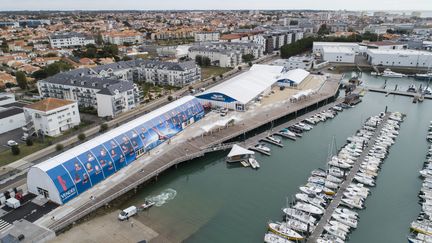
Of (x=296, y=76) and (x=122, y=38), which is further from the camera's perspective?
(x=122, y=38)

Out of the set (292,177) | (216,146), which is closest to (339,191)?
(292,177)

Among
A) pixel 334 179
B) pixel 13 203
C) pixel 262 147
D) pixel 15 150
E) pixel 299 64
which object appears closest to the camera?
pixel 13 203

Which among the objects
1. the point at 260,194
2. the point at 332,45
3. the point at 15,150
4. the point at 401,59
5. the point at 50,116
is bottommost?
the point at 260,194

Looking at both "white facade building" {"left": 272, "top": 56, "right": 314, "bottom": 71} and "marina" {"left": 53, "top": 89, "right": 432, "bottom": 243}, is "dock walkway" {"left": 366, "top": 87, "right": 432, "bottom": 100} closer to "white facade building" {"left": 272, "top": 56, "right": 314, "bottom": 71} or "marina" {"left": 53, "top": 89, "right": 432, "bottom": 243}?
"white facade building" {"left": 272, "top": 56, "right": 314, "bottom": 71}

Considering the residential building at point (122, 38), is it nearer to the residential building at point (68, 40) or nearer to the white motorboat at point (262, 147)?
the residential building at point (68, 40)

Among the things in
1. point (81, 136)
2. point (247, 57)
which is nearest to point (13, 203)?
point (81, 136)

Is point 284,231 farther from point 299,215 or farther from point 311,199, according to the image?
point 311,199
